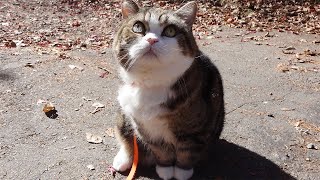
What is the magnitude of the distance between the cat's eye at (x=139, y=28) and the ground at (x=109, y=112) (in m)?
1.03

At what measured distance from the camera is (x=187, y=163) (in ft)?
8.99

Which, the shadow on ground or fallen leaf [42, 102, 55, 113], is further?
the shadow on ground

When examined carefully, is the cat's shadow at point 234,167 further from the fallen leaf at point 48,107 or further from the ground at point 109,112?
the fallen leaf at point 48,107

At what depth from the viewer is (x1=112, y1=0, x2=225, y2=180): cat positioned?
7.86 feet

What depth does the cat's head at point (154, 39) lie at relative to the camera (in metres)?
2.33

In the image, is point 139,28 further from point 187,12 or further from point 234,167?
point 234,167

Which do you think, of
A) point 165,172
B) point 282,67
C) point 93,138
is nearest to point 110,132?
point 93,138

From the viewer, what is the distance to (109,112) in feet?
12.6

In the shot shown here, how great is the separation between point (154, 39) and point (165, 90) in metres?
0.34

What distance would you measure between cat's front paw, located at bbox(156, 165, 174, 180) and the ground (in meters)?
0.08

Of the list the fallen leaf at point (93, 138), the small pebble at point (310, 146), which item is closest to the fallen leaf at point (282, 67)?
the small pebble at point (310, 146)

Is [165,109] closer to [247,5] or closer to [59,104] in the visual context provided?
[59,104]

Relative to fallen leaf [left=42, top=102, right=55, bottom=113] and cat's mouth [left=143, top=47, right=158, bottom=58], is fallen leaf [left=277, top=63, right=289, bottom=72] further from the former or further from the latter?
cat's mouth [left=143, top=47, right=158, bottom=58]

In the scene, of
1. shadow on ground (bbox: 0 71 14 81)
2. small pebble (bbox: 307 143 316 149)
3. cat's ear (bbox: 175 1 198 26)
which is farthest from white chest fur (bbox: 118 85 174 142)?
shadow on ground (bbox: 0 71 14 81)
